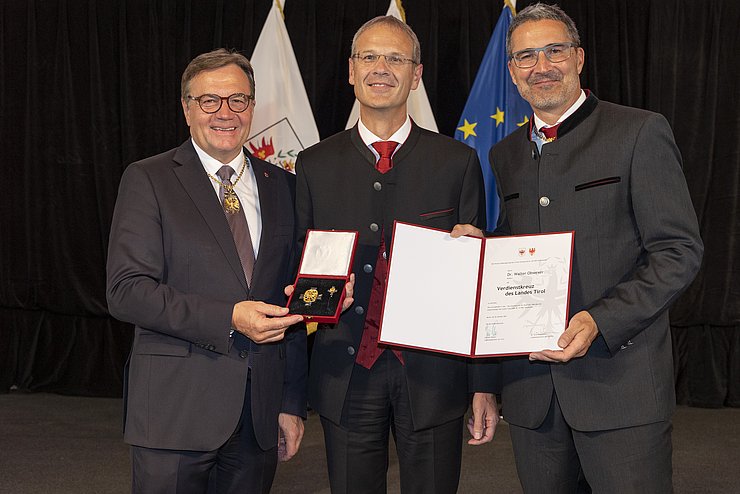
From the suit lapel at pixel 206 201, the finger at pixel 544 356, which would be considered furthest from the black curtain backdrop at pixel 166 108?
the finger at pixel 544 356

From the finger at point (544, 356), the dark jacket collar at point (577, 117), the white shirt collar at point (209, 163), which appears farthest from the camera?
the white shirt collar at point (209, 163)

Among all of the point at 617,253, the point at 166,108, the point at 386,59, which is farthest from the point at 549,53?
the point at 166,108

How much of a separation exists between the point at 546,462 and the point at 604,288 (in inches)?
19.0

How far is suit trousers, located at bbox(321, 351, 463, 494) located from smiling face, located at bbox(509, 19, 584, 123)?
810 mm

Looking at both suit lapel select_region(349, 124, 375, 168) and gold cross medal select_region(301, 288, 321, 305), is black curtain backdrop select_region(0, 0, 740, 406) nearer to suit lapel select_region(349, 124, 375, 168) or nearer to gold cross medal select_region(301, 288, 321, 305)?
suit lapel select_region(349, 124, 375, 168)

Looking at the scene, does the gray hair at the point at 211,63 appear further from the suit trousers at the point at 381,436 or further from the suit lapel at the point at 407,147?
the suit trousers at the point at 381,436

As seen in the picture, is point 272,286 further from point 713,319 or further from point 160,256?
point 713,319

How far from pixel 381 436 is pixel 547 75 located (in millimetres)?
1096

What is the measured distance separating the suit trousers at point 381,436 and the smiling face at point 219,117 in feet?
2.36

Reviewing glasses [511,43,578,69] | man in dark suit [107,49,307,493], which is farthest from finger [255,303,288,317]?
glasses [511,43,578,69]

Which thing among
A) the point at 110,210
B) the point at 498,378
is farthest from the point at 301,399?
the point at 110,210

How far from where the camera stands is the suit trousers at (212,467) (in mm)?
2158

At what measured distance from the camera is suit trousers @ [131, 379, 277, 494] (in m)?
2.16

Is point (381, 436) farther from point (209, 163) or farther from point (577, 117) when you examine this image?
point (577, 117)
